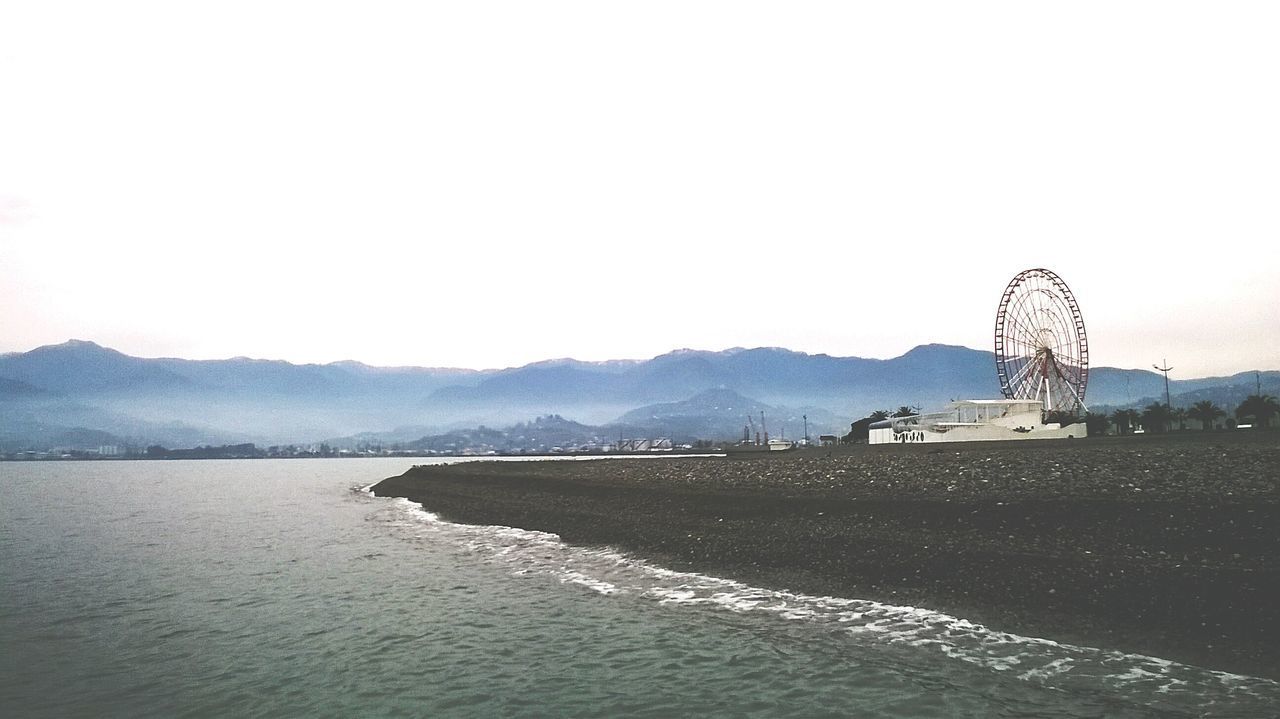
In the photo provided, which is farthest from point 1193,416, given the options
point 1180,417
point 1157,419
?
point 1157,419

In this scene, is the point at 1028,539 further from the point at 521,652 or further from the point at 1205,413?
the point at 1205,413

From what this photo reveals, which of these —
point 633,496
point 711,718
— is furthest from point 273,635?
point 633,496

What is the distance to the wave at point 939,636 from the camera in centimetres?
1173

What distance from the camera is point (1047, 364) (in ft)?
265

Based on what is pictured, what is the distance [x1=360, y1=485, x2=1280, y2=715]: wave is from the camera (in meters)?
11.7

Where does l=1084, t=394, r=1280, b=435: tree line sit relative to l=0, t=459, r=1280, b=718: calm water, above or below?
above

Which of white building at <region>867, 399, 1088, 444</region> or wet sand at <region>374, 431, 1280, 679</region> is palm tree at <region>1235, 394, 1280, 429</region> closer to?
white building at <region>867, 399, 1088, 444</region>

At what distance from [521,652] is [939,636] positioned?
29.0 ft

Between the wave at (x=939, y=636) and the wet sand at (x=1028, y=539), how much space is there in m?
0.65

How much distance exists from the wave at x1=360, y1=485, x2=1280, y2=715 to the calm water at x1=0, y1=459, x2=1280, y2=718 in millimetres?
56

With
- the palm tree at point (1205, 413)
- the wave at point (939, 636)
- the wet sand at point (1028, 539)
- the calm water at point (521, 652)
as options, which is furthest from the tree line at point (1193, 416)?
the calm water at point (521, 652)

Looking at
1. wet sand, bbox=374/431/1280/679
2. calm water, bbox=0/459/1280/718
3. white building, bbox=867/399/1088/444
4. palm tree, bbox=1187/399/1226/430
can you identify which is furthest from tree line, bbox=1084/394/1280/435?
calm water, bbox=0/459/1280/718

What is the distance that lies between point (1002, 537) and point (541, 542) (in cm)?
1927

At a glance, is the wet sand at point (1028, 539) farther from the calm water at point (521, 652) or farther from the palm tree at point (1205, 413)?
the palm tree at point (1205, 413)
